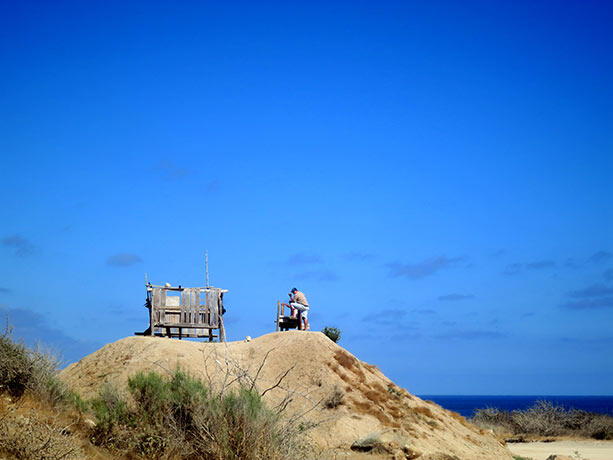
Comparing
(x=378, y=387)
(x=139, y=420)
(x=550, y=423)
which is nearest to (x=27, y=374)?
(x=139, y=420)

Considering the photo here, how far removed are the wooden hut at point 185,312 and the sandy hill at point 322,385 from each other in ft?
5.00

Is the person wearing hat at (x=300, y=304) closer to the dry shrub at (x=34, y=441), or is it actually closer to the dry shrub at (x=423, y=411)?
the dry shrub at (x=423, y=411)

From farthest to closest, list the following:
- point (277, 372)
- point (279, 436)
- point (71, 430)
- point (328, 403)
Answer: point (277, 372) < point (328, 403) < point (71, 430) < point (279, 436)

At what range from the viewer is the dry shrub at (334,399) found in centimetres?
1761

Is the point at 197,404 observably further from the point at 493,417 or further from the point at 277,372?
the point at 493,417

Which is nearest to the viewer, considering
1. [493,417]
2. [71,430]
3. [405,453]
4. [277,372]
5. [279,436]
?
[279,436]

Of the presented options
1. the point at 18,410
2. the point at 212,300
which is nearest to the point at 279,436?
the point at 18,410

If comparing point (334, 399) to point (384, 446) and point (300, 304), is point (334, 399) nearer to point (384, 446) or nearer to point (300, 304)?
point (384, 446)

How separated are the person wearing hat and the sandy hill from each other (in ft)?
5.80

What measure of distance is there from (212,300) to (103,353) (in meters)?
4.64

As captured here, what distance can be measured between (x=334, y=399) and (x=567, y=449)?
1383 cm

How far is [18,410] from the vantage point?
11938 millimetres

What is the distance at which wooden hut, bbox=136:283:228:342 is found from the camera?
21.6m

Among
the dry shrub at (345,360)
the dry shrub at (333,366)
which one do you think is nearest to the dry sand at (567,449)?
the dry shrub at (345,360)
